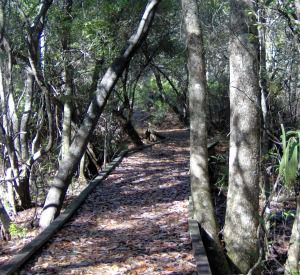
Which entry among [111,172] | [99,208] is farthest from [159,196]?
[111,172]

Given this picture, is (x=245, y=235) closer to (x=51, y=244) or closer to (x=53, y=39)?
(x=51, y=244)

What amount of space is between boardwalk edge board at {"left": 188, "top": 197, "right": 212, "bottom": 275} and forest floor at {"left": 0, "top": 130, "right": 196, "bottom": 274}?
11cm

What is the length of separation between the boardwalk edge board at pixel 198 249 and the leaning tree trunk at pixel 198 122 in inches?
6.3

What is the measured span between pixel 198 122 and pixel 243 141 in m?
1.14

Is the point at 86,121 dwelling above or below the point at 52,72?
below

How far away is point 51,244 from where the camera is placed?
276 inches

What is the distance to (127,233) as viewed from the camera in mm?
7637

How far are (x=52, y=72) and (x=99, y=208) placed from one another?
5.18m

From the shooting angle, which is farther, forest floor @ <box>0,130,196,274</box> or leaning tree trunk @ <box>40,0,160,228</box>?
leaning tree trunk @ <box>40,0,160,228</box>

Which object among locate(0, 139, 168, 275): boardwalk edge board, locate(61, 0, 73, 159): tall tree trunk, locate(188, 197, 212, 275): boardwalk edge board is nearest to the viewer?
locate(188, 197, 212, 275): boardwalk edge board

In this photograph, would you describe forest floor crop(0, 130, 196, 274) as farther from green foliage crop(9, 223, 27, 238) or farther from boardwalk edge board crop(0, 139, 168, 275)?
green foliage crop(9, 223, 27, 238)

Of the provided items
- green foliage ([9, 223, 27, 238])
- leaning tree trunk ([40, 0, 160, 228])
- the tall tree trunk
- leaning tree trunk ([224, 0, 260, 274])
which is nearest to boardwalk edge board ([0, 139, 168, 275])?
leaning tree trunk ([40, 0, 160, 228])

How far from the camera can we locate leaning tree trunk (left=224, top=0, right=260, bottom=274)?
6336 millimetres

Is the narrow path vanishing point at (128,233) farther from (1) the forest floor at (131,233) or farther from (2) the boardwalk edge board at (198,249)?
(2) the boardwalk edge board at (198,249)
